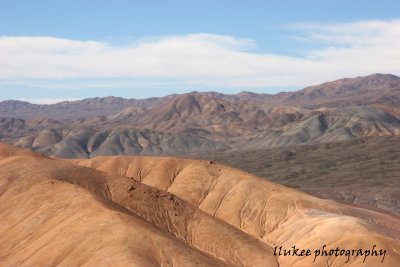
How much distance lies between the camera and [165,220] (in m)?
56.6

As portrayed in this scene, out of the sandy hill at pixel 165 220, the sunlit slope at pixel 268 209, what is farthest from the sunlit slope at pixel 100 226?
the sunlit slope at pixel 268 209

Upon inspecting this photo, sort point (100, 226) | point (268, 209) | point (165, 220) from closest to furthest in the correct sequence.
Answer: point (100, 226), point (165, 220), point (268, 209)

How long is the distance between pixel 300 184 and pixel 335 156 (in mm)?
29578

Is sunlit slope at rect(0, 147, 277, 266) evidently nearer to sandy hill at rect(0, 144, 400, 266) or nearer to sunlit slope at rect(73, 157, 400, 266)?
sandy hill at rect(0, 144, 400, 266)

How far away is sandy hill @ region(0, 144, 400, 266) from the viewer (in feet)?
142

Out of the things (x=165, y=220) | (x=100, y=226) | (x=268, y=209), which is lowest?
(x=268, y=209)

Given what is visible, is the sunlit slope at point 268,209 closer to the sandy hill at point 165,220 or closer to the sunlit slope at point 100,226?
the sandy hill at point 165,220

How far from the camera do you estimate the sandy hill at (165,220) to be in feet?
142

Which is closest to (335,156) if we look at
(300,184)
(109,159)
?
(300,184)

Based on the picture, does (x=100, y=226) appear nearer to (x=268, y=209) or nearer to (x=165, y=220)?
(x=165, y=220)

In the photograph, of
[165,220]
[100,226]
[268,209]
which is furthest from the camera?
[268,209]

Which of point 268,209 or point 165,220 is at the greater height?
point 165,220

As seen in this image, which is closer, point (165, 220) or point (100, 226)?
point (100, 226)

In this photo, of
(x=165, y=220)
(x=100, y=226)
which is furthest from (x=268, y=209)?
(x=100, y=226)
